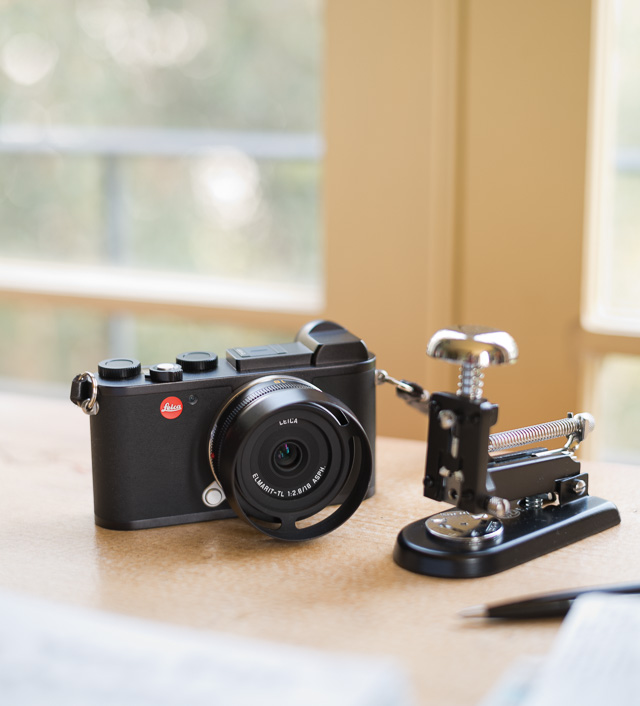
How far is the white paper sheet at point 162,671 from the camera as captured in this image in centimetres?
50

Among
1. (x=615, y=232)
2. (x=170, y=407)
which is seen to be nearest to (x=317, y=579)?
(x=170, y=407)

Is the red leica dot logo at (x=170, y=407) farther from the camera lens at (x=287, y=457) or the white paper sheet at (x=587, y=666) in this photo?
the white paper sheet at (x=587, y=666)

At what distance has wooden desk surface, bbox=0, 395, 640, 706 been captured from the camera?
2.14 ft

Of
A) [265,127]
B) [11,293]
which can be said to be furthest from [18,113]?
[265,127]

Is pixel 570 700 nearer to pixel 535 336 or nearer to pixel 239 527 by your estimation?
pixel 239 527

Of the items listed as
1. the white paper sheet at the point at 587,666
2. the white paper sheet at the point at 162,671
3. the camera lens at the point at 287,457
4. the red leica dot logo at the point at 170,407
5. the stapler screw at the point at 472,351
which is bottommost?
the white paper sheet at the point at 587,666

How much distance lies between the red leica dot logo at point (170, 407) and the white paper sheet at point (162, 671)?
0.87 ft

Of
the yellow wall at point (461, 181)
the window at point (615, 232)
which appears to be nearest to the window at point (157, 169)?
the yellow wall at point (461, 181)

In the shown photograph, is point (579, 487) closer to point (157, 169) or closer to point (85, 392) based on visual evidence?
point (85, 392)

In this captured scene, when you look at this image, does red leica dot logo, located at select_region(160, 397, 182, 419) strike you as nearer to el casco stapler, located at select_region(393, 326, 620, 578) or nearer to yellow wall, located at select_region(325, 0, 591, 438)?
el casco stapler, located at select_region(393, 326, 620, 578)

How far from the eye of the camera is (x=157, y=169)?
2211 millimetres

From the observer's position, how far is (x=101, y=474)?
84 centimetres

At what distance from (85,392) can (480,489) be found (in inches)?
13.6

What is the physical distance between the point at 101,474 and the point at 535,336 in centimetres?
104
